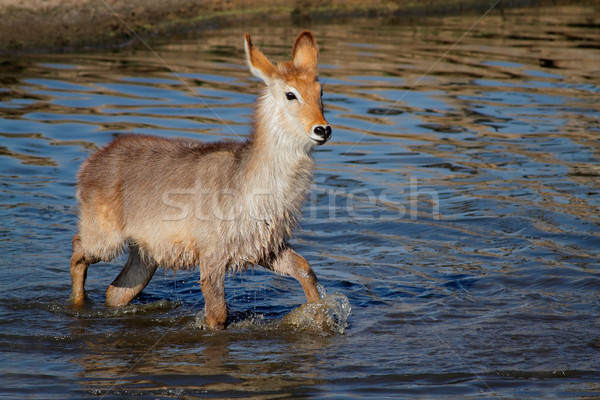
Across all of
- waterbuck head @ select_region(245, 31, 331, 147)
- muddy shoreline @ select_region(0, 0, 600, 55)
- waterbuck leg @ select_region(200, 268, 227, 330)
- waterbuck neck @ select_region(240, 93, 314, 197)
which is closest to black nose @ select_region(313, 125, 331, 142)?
waterbuck head @ select_region(245, 31, 331, 147)

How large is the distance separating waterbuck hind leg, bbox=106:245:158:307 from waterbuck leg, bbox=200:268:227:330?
86 cm

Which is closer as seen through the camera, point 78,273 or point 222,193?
point 222,193

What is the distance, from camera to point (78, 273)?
6570 millimetres

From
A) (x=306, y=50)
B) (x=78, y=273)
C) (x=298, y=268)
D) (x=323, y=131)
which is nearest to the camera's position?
(x=323, y=131)

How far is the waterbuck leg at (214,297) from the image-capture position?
19.1ft

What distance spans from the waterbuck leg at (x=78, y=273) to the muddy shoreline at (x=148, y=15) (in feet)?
26.7

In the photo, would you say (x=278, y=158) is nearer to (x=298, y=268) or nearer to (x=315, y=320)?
(x=298, y=268)

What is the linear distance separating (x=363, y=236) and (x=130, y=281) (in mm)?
2367

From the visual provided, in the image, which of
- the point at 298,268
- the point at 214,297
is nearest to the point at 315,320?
the point at 298,268

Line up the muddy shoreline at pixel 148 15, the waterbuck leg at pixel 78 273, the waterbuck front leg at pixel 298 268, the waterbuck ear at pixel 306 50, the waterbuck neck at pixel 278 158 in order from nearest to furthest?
the waterbuck neck at pixel 278 158 → the waterbuck front leg at pixel 298 268 → the waterbuck ear at pixel 306 50 → the waterbuck leg at pixel 78 273 → the muddy shoreline at pixel 148 15

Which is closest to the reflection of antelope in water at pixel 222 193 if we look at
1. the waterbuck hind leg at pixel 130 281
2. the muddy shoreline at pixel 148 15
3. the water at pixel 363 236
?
the waterbuck hind leg at pixel 130 281

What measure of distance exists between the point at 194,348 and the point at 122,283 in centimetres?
124

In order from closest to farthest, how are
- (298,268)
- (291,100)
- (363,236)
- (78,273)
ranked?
1. (291,100)
2. (298,268)
3. (78,273)
4. (363,236)

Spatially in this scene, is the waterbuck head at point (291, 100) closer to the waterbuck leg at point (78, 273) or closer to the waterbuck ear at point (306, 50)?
the waterbuck ear at point (306, 50)
